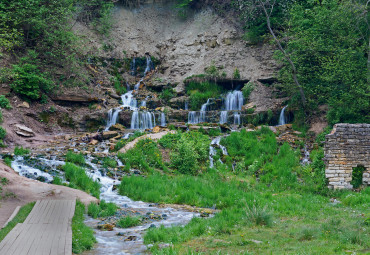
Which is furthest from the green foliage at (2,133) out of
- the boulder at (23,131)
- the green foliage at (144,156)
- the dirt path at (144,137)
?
the green foliage at (144,156)

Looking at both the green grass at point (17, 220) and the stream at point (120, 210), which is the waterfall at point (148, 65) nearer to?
the stream at point (120, 210)

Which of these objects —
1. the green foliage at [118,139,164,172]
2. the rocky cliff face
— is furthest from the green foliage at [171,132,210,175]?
the rocky cliff face

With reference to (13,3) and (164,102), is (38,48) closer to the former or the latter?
(13,3)

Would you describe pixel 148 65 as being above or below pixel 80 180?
above

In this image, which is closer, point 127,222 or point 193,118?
point 127,222

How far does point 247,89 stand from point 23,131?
1525cm

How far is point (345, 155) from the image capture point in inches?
489

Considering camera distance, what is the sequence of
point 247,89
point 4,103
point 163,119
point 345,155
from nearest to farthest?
1. point 345,155
2. point 4,103
3. point 163,119
4. point 247,89

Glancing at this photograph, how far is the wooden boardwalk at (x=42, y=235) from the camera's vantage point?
17.2 ft

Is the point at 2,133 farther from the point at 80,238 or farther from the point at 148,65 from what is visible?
the point at 148,65

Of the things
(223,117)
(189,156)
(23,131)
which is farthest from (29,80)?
(223,117)

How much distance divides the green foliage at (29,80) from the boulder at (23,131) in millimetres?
3301

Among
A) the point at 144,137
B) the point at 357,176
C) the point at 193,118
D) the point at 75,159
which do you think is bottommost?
the point at 357,176

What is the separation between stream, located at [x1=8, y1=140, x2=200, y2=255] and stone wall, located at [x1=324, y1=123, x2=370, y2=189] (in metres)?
6.01
